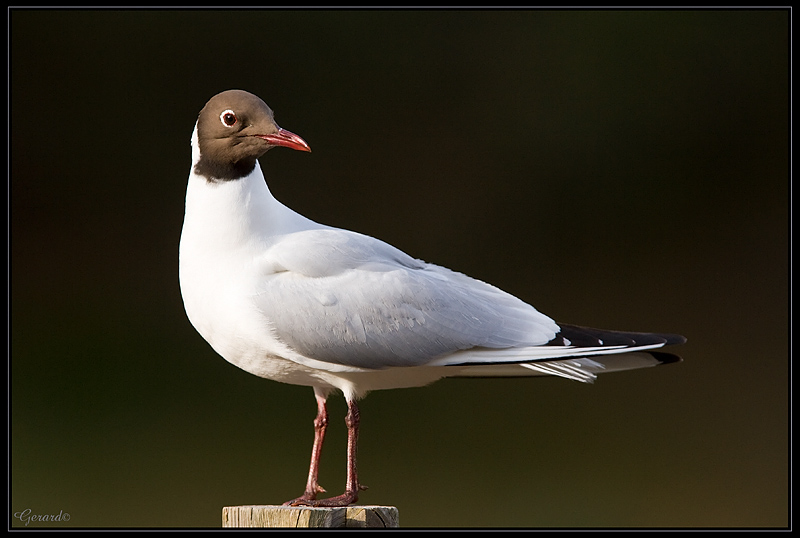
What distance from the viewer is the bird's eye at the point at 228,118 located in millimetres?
2523

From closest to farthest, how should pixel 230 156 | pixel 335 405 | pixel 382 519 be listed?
pixel 382 519, pixel 230 156, pixel 335 405

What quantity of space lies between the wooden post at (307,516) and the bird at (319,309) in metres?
0.13

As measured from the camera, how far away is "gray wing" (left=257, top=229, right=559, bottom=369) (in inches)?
96.1

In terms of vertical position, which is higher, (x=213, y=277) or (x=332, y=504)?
(x=213, y=277)

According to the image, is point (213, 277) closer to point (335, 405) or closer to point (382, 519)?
point (382, 519)

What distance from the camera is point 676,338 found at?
2664mm

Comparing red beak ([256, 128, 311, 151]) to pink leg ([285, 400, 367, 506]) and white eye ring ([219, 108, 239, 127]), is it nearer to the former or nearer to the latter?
white eye ring ([219, 108, 239, 127])

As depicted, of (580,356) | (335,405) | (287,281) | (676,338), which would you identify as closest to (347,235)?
(287,281)

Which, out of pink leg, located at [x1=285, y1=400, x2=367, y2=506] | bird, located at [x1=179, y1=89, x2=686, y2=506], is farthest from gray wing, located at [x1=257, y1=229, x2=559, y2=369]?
pink leg, located at [x1=285, y1=400, x2=367, y2=506]

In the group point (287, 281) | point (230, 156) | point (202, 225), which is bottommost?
point (287, 281)

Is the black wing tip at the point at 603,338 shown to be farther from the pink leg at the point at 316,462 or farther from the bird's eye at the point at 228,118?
the bird's eye at the point at 228,118

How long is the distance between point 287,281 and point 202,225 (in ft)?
0.99

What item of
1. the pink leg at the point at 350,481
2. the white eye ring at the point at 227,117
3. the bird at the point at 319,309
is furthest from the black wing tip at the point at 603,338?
the white eye ring at the point at 227,117

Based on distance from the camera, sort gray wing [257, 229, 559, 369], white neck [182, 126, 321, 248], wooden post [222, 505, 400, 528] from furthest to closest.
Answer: white neck [182, 126, 321, 248] → gray wing [257, 229, 559, 369] → wooden post [222, 505, 400, 528]
